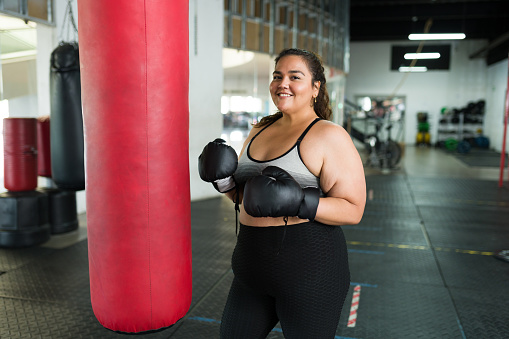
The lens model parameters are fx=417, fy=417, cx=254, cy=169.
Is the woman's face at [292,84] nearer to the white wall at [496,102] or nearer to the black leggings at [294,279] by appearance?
the black leggings at [294,279]

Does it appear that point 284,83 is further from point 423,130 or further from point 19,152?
point 423,130

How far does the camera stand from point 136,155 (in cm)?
169

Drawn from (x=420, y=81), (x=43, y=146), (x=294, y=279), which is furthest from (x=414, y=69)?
(x=294, y=279)

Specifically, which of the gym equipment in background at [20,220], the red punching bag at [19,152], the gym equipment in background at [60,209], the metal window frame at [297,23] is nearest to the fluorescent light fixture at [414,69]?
the metal window frame at [297,23]

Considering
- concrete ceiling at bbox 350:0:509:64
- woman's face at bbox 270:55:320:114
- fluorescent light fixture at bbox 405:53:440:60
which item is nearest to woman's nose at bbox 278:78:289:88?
woman's face at bbox 270:55:320:114

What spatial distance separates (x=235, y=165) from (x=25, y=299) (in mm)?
2294

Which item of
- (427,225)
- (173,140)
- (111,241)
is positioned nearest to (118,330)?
(111,241)

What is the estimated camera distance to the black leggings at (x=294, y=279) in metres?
1.35

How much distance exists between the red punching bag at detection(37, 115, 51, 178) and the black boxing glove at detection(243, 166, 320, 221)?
143 inches

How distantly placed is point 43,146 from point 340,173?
12.6ft

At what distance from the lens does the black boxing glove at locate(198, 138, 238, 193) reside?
1.46m

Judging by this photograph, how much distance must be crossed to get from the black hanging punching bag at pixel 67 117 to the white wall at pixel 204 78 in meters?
2.93

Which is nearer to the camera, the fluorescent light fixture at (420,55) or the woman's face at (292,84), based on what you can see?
the woman's face at (292,84)

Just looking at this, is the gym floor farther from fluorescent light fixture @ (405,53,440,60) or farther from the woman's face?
fluorescent light fixture @ (405,53,440,60)
